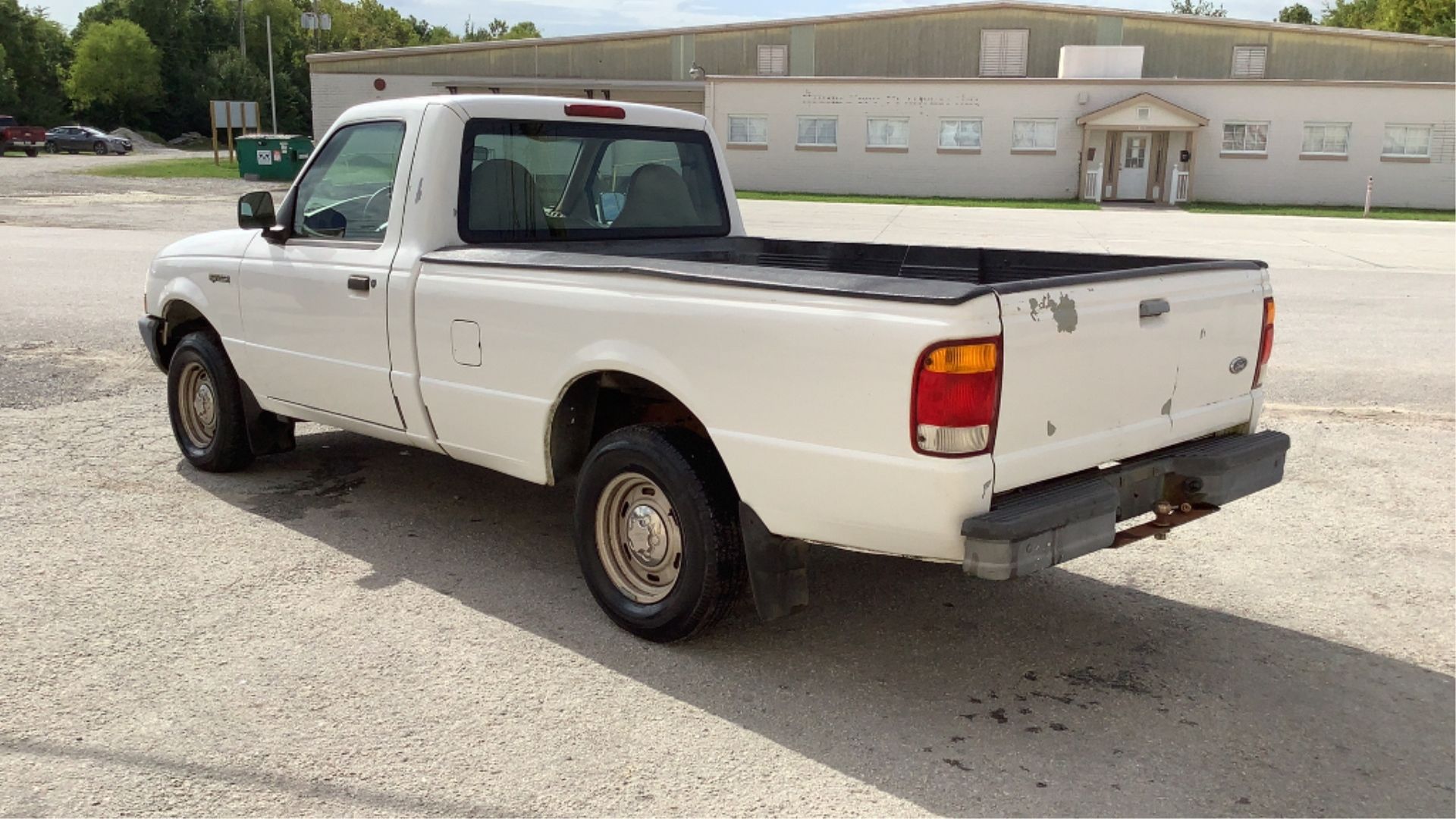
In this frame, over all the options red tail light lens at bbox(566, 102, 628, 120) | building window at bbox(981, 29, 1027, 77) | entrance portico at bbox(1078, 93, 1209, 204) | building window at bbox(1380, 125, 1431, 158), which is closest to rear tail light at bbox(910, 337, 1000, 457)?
red tail light lens at bbox(566, 102, 628, 120)

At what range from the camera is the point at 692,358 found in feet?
13.1

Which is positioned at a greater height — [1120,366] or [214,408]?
[1120,366]

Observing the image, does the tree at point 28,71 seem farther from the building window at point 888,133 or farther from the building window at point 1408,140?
the building window at point 1408,140

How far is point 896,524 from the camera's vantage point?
11.8ft

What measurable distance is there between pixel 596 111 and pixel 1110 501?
3.12m

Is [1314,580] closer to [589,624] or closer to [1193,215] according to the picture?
[589,624]

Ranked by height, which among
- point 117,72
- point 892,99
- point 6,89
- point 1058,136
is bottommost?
point 1058,136

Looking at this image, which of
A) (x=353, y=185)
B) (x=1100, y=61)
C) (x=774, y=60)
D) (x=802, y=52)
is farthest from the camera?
(x=774, y=60)

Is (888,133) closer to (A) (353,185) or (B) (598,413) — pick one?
(A) (353,185)

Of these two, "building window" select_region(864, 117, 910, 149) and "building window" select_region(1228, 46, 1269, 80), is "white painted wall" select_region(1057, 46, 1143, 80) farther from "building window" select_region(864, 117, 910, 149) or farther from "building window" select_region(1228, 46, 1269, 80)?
"building window" select_region(864, 117, 910, 149)

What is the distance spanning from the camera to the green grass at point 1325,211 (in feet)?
115

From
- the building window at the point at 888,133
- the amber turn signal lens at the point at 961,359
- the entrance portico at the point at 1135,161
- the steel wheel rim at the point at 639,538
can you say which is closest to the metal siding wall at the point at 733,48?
the building window at the point at 888,133

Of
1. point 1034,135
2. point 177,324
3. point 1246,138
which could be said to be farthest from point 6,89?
point 177,324

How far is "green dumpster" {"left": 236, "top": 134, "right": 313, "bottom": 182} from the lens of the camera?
38469 millimetres
